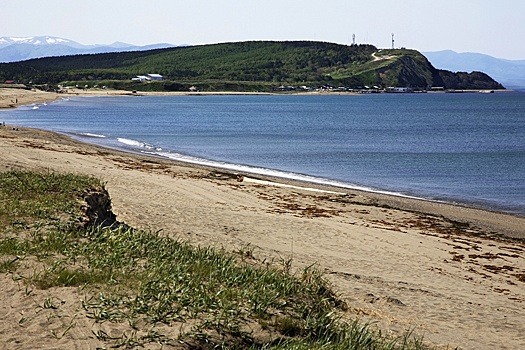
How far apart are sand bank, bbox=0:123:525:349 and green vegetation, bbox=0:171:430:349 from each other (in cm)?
74

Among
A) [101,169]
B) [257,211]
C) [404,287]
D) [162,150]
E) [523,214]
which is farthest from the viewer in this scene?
[162,150]

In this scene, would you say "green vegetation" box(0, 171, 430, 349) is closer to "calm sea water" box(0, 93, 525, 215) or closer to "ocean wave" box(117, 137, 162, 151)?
"calm sea water" box(0, 93, 525, 215)

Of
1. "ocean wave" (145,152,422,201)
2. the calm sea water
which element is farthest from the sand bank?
the calm sea water

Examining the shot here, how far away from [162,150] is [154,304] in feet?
119

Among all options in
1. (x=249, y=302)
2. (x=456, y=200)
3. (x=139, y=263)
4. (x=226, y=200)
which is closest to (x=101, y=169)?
(x=226, y=200)

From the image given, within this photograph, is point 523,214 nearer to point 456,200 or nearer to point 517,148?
point 456,200

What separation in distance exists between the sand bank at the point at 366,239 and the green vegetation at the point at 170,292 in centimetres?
74

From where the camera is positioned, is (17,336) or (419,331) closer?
(17,336)

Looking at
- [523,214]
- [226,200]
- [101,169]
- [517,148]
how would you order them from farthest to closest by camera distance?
1. [517,148]
2. [101,169]
3. [523,214]
4. [226,200]

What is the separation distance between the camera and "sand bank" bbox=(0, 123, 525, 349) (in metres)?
10.8

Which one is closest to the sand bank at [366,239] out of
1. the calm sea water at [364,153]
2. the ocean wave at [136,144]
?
the calm sea water at [364,153]

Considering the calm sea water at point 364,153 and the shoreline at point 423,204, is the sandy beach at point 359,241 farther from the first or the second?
the calm sea water at point 364,153

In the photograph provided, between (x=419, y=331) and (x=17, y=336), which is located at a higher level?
(x=17, y=336)

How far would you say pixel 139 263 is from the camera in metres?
9.10
